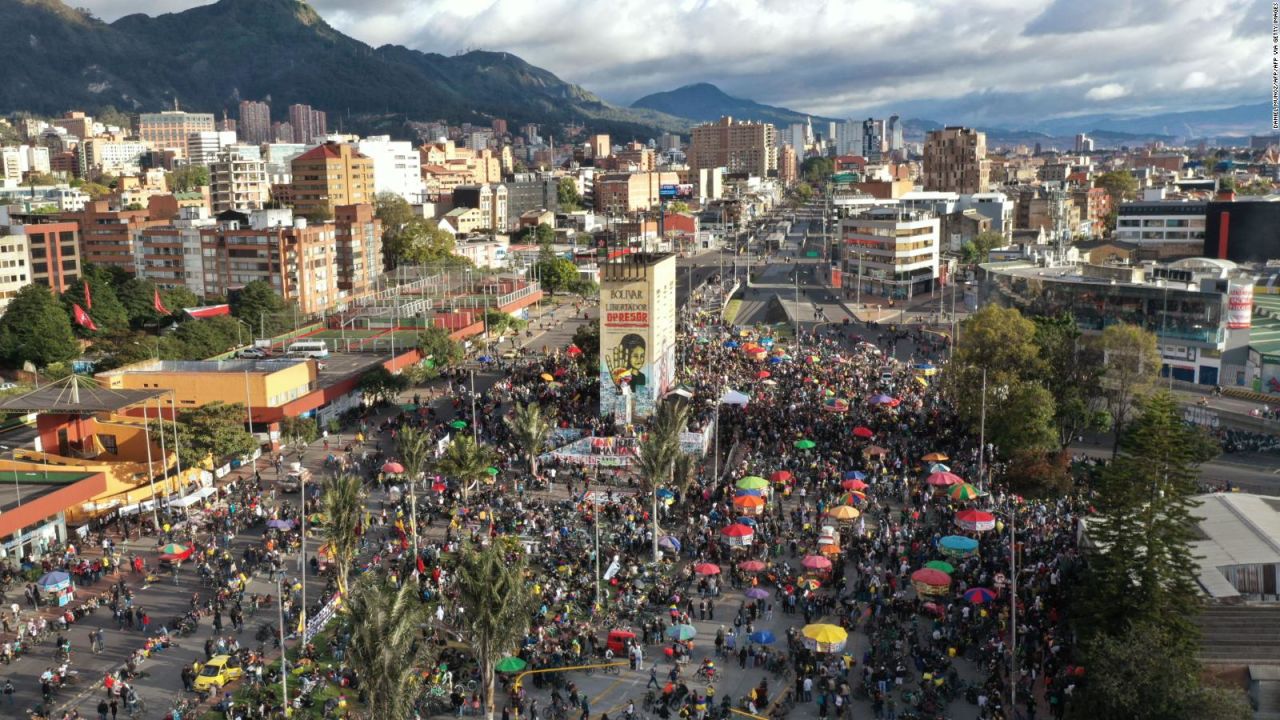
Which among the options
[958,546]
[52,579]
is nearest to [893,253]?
[958,546]

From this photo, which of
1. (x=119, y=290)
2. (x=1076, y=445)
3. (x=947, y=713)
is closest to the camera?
(x=947, y=713)

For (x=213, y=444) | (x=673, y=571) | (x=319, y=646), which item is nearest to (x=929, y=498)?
(x=673, y=571)

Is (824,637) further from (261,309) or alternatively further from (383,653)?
(261,309)

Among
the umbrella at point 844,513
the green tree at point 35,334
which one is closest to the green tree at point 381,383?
the green tree at point 35,334

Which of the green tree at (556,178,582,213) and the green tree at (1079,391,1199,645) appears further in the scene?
the green tree at (556,178,582,213)

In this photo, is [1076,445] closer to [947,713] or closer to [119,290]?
[947,713]

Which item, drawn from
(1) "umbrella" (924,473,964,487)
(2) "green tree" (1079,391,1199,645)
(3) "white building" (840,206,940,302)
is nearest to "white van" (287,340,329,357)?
(1) "umbrella" (924,473,964,487)

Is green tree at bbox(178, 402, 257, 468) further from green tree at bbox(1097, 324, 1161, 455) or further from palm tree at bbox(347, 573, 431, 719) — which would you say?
green tree at bbox(1097, 324, 1161, 455)
